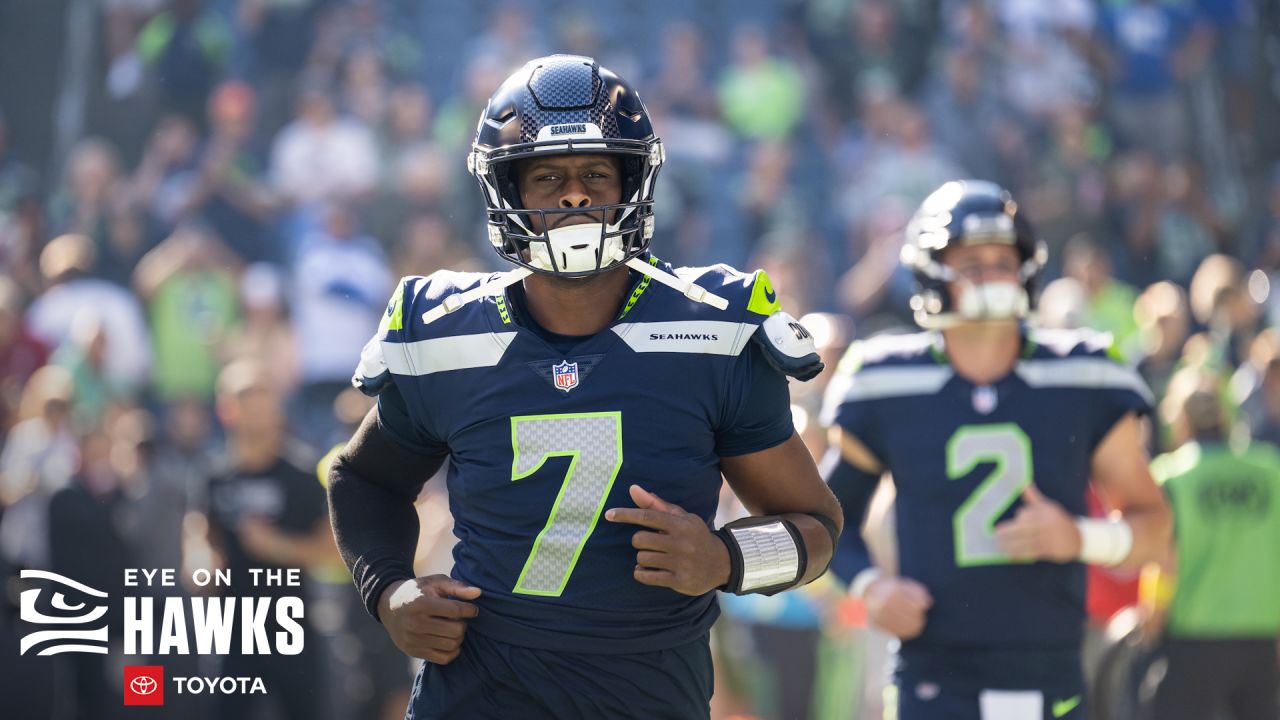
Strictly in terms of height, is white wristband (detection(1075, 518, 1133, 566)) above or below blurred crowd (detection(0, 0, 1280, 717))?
below

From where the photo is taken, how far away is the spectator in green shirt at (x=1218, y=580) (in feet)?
22.9

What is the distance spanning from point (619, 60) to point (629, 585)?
30.4ft

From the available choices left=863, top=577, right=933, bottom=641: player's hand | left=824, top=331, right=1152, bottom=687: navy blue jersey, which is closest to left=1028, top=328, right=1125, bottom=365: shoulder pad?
left=824, top=331, right=1152, bottom=687: navy blue jersey

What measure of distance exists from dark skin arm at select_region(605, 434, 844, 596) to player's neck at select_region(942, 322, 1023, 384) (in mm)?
1380

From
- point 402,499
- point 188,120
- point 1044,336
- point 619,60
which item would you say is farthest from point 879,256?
point 402,499

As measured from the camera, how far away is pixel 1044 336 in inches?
174

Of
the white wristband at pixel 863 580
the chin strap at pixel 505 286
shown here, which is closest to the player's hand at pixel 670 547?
the chin strap at pixel 505 286

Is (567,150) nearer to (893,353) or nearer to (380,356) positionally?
(380,356)

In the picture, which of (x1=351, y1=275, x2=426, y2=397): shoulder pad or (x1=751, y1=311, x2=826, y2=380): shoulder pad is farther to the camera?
(x1=351, y1=275, x2=426, y2=397): shoulder pad

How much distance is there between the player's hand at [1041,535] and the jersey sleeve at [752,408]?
137cm

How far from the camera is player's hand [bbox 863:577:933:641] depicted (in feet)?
13.6

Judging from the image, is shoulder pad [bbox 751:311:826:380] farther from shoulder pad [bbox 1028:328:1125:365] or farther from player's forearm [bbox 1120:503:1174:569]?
player's forearm [bbox 1120:503:1174:569]

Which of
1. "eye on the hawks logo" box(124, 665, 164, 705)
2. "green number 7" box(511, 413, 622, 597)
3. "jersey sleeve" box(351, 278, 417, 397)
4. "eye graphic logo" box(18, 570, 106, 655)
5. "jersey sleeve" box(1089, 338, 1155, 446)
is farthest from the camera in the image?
"eye graphic logo" box(18, 570, 106, 655)

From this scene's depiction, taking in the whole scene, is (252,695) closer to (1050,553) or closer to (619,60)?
(1050,553)
